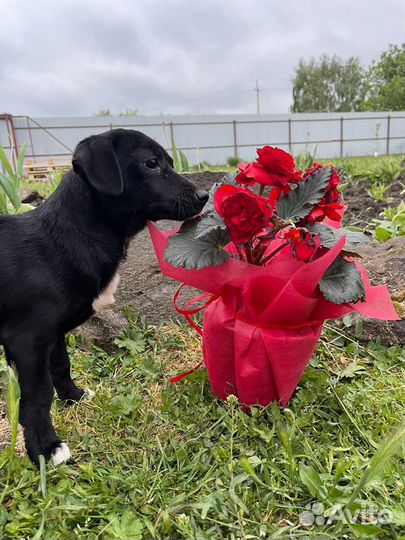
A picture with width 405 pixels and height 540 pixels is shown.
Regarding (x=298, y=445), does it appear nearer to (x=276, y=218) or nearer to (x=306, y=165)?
(x=276, y=218)

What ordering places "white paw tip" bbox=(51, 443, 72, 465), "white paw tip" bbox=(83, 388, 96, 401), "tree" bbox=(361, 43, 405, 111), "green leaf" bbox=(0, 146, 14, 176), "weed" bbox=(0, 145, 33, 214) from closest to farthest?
"white paw tip" bbox=(51, 443, 72, 465)
"white paw tip" bbox=(83, 388, 96, 401)
"weed" bbox=(0, 145, 33, 214)
"green leaf" bbox=(0, 146, 14, 176)
"tree" bbox=(361, 43, 405, 111)

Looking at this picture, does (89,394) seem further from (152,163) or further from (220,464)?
(152,163)

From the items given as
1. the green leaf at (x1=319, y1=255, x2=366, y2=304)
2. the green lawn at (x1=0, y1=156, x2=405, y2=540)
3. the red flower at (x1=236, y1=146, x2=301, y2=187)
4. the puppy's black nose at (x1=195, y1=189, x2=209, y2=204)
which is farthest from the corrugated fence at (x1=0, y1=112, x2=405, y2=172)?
the green leaf at (x1=319, y1=255, x2=366, y2=304)

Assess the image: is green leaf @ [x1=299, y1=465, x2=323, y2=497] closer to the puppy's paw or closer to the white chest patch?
the puppy's paw

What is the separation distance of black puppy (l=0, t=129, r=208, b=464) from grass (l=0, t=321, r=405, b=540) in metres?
0.18

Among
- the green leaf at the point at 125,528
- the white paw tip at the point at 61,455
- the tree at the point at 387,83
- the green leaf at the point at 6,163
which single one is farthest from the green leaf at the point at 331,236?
the tree at the point at 387,83

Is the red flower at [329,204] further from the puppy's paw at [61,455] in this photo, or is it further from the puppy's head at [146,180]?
the puppy's paw at [61,455]

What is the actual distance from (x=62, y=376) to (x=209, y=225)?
0.98 metres

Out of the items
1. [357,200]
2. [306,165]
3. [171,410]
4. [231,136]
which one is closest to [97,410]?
[171,410]

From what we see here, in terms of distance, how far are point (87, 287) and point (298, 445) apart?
35.2 inches

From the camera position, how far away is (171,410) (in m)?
1.68

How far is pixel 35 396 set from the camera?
1.45 meters

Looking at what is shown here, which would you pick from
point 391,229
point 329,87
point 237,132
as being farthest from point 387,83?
point 391,229

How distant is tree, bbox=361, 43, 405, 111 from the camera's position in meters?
37.6
